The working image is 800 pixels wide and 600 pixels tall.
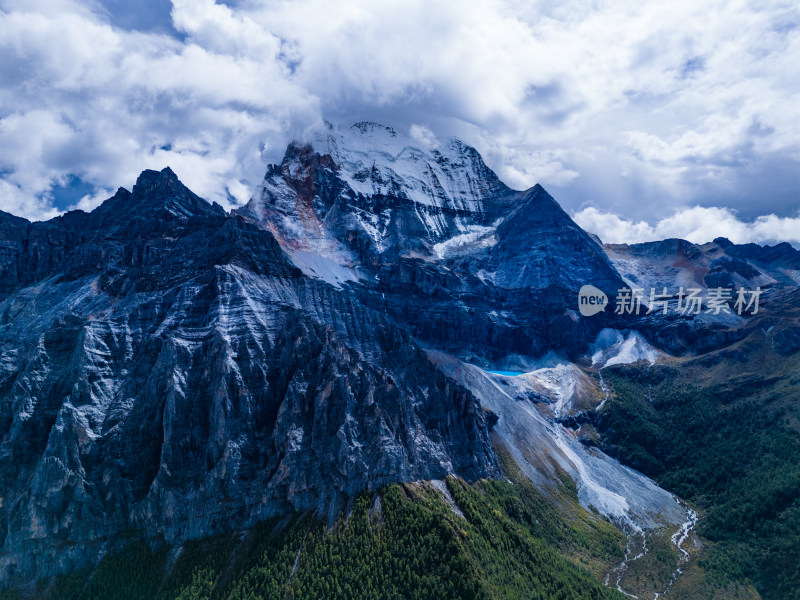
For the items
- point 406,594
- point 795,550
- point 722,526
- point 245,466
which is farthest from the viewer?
point 722,526

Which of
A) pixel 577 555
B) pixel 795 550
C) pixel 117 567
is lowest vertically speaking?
pixel 117 567

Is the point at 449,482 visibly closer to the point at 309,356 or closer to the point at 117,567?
the point at 309,356

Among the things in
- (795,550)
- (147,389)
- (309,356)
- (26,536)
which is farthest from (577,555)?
(26,536)

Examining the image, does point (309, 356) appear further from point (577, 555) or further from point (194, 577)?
point (577, 555)

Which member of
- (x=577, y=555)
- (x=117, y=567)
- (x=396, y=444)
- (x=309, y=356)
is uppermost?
(x=309, y=356)

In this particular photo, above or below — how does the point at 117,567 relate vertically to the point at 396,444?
below

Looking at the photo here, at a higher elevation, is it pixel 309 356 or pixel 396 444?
pixel 309 356

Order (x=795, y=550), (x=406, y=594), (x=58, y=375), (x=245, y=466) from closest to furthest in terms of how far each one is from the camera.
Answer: (x=406, y=594), (x=245, y=466), (x=795, y=550), (x=58, y=375)

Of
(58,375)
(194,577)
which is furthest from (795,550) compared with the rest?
(58,375)

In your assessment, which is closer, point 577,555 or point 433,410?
point 577,555
